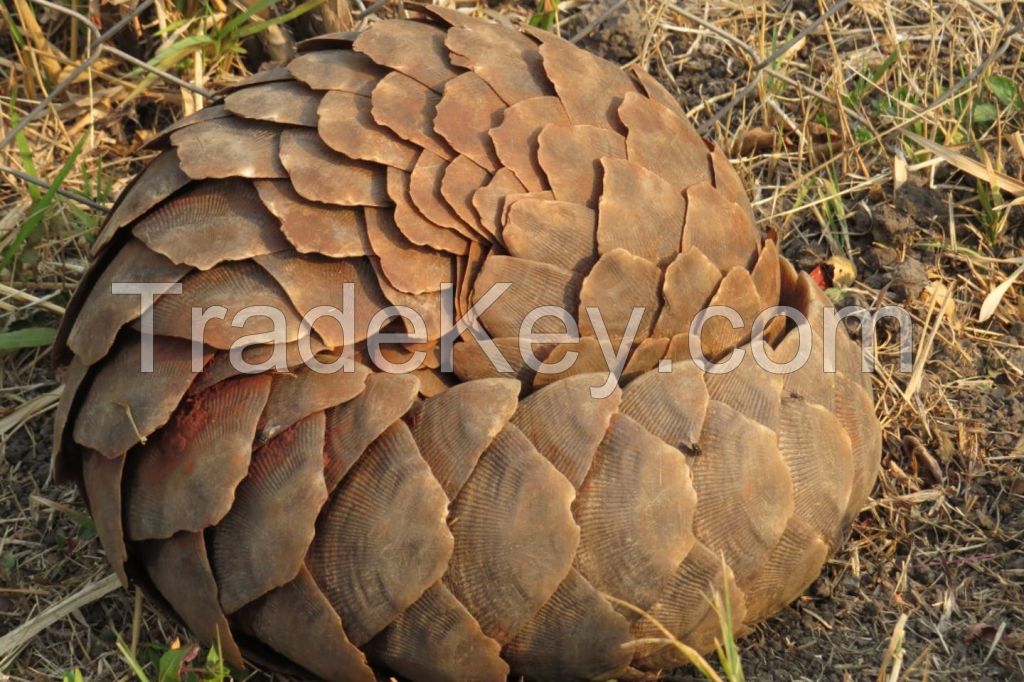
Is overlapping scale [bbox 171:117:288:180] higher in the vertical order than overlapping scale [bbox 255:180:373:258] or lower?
higher

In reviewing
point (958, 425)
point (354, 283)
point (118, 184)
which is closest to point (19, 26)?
point (118, 184)

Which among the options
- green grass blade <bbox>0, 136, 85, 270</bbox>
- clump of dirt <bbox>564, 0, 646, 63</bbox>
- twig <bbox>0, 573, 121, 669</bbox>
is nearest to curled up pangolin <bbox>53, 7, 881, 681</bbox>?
twig <bbox>0, 573, 121, 669</bbox>

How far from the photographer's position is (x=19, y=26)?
3.29 m

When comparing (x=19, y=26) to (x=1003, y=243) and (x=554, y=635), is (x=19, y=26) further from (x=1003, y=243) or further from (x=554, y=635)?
(x=1003, y=243)

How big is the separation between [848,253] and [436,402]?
141 cm

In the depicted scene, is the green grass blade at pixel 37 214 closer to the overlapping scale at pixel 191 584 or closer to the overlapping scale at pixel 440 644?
the overlapping scale at pixel 191 584

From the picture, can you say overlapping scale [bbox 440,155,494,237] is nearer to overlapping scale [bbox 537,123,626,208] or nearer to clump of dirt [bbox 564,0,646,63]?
overlapping scale [bbox 537,123,626,208]

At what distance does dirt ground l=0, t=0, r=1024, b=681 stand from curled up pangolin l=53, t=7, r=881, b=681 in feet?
1.25

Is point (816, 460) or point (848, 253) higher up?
point (816, 460)

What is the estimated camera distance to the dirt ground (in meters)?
2.49

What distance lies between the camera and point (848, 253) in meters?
3.07

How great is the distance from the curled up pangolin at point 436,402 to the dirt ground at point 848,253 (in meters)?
0.38

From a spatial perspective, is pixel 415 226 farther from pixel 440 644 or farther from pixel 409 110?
pixel 440 644

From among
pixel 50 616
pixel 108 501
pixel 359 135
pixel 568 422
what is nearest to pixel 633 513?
pixel 568 422
